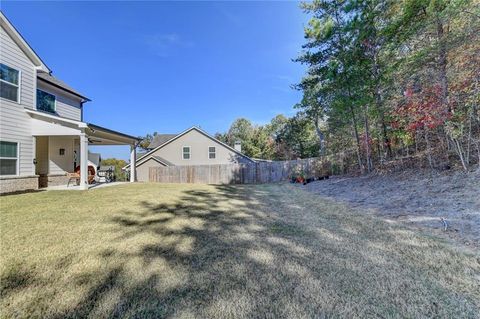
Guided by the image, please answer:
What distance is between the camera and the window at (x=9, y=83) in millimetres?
7512

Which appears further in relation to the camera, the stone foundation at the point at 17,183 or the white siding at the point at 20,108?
the white siding at the point at 20,108

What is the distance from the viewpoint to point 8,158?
7.56 m

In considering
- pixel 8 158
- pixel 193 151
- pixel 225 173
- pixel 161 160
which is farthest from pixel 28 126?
pixel 193 151

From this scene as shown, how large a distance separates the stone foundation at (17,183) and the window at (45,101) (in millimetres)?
3459

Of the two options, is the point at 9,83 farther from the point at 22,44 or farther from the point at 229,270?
the point at 229,270

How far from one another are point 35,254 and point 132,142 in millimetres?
11554

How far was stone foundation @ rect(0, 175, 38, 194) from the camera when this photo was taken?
23.8 feet

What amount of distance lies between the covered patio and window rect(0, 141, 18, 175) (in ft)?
3.01

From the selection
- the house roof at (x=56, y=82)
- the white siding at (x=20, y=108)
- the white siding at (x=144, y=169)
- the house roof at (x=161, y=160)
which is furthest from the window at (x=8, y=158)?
the house roof at (x=161, y=160)

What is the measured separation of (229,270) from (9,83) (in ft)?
33.3

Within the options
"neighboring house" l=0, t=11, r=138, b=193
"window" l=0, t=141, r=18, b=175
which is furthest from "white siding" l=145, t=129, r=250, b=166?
"window" l=0, t=141, r=18, b=175

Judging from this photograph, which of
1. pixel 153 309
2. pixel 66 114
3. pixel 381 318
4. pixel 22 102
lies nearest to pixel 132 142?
pixel 66 114

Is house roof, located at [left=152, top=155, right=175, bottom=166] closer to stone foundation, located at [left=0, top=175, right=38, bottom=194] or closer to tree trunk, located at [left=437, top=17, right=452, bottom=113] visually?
stone foundation, located at [left=0, top=175, right=38, bottom=194]

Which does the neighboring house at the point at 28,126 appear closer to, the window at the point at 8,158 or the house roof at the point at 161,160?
the window at the point at 8,158
